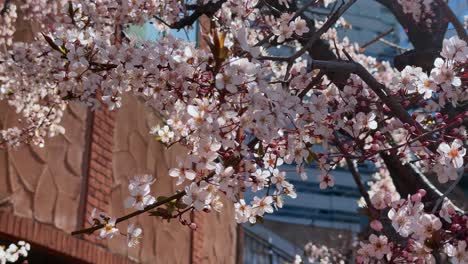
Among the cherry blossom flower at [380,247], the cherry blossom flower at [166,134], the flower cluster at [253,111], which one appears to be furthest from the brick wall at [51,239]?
the cherry blossom flower at [380,247]

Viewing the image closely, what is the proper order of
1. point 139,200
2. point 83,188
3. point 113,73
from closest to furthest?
point 139,200 → point 113,73 → point 83,188

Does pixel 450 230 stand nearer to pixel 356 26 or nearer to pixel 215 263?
pixel 215 263

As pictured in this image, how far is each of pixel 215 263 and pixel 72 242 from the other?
4124 millimetres

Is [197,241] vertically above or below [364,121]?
above

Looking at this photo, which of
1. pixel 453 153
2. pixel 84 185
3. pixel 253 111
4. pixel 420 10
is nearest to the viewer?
pixel 253 111

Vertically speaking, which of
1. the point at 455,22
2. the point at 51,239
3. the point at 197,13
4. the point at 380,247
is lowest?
the point at 380,247

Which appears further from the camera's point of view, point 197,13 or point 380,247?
point 197,13

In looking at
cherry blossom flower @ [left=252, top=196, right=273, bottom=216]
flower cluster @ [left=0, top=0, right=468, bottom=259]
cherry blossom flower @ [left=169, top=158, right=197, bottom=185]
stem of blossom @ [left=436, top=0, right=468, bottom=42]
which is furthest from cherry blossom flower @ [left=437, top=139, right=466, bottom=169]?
stem of blossom @ [left=436, top=0, right=468, bottom=42]

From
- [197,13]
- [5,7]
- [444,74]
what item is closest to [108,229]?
[444,74]

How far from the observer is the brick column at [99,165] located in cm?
620

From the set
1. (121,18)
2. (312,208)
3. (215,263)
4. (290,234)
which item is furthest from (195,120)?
(312,208)

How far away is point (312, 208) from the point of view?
44.8 metres

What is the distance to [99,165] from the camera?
6469mm

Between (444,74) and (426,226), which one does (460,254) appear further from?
(444,74)
